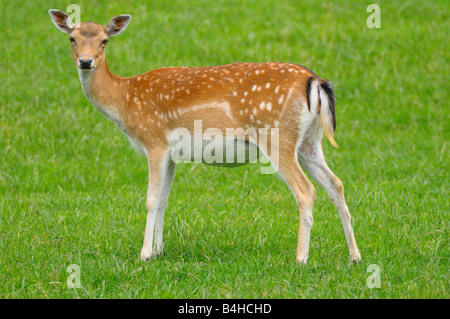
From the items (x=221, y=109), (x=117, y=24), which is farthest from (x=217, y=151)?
(x=117, y=24)

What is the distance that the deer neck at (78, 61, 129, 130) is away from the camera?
22.7 feet

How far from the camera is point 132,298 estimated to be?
17.6 ft

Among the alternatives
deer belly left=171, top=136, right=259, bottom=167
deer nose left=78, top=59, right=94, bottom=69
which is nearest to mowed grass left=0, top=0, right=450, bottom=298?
deer belly left=171, top=136, right=259, bottom=167

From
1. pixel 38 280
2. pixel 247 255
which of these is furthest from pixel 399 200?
pixel 38 280

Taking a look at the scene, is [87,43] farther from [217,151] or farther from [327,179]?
[327,179]

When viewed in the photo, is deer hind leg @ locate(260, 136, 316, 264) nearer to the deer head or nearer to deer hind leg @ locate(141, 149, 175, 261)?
deer hind leg @ locate(141, 149, 175, 261)

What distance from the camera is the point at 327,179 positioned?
6.49 m

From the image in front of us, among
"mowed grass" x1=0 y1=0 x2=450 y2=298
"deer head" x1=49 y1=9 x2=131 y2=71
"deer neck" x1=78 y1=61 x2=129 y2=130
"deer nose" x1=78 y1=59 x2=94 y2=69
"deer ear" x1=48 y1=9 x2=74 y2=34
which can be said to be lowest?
"mowed grass" x1=0 y1=0 x2=450 y2=298

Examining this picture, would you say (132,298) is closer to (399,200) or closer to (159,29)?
(399,200)

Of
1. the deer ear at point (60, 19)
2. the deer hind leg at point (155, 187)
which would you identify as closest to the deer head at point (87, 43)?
the deer ear at point (60, 19)

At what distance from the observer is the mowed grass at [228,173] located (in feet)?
19.3

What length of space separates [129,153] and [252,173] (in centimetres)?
177

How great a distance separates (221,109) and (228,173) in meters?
3.38

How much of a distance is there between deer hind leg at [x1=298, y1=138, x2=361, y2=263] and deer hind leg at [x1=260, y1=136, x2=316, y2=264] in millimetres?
269
